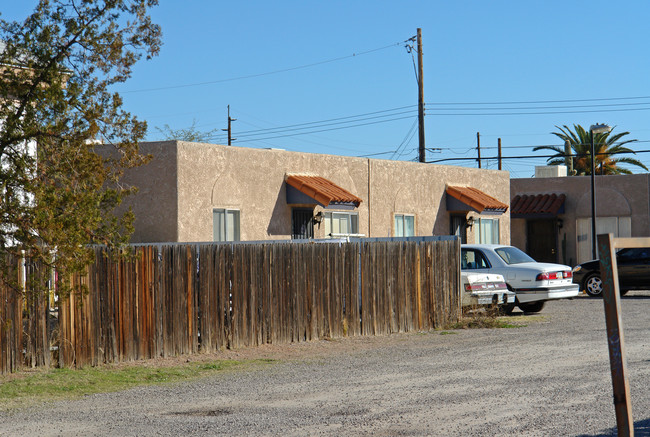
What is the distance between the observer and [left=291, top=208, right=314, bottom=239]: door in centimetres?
2294

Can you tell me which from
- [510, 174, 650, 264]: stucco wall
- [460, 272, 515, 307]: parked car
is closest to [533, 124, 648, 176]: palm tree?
[510, 174, 650, 264]: stucco wall

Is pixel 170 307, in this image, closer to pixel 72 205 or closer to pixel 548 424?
pixel 72 205

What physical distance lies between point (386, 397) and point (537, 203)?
3085 centimetres

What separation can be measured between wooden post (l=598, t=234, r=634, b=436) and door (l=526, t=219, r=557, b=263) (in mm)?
34609

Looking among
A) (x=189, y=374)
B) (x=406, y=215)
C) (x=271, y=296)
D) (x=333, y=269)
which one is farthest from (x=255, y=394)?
(x=406, y=215)

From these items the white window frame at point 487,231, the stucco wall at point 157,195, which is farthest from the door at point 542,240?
the stucco wall at point 157,195

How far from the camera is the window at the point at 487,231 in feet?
99.1

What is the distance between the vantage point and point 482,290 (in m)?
18.4

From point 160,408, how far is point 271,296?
214 inches

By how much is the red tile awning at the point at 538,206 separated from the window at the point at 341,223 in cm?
1611

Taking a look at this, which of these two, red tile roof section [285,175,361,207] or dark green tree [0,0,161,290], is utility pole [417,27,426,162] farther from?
dark green tree [0,0,161,290]

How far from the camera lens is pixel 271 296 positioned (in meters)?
14.7

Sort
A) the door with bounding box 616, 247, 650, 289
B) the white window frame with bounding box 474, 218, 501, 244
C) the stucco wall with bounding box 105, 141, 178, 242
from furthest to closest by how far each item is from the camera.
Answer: the white window frame with bounding box 474, 218, 501, 244 → the door with bounding box 616, 247, 650, 289 → the stucco wall with bounding box 105, 141, 178, 242

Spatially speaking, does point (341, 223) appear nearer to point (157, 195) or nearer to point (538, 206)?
point (157, 195)
